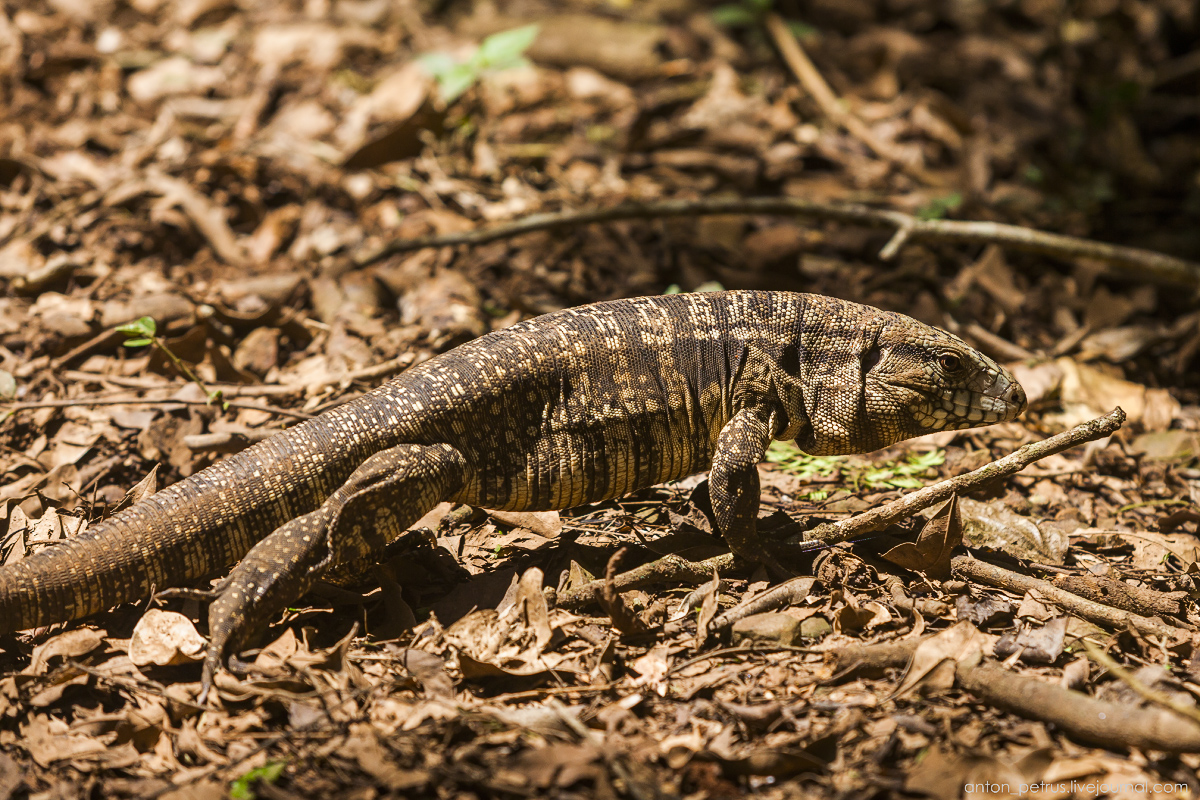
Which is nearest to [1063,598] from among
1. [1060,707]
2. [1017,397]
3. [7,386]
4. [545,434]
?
[1060,707]

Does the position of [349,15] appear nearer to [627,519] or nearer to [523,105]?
[523,105]

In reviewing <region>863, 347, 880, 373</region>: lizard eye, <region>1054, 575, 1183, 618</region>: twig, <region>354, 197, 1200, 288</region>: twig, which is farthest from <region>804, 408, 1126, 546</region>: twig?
<region>354, 197, 1200, 288</region>: twig

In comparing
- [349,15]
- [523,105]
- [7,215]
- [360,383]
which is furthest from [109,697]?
[349,15]

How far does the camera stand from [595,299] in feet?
27.6

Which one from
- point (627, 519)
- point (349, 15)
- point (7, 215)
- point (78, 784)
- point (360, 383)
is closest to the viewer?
point (78, 784)

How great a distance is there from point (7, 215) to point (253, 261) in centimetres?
272

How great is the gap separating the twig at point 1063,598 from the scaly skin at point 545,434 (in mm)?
943

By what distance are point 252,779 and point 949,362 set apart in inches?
182

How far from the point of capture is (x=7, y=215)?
938 cm

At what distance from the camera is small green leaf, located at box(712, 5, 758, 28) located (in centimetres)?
1387

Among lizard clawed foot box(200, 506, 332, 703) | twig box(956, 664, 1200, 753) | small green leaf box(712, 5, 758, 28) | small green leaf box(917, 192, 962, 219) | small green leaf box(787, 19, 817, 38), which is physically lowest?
twig box(956, 664, 1200, 753)

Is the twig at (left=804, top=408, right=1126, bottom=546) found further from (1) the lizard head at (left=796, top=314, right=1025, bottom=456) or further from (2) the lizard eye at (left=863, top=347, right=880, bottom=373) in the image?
(2) the lizard eye at (left=863, top=347, right=880, bottom=373)

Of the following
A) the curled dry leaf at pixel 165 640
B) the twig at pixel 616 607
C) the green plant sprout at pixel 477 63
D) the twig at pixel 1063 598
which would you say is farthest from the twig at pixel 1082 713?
the green plant sprout at pixel 477 63

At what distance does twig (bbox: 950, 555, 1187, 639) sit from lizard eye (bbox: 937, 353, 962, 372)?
120 cm
